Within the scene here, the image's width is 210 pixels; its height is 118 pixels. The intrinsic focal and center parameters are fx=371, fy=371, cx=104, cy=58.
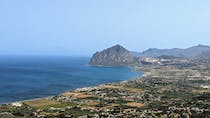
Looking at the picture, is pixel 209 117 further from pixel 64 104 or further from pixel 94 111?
pixel 64 104

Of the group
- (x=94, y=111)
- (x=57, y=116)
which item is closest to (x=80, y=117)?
(x=57, y=116)

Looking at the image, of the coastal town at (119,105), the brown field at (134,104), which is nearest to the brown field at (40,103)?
the coastal town at (119,105)

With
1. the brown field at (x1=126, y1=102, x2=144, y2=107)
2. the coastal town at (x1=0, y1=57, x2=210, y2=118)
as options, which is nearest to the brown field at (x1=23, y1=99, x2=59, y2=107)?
the coastal town at (x1=0, y1=57, x2=210, y2=118)

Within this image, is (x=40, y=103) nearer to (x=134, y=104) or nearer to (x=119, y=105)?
(x=119, y=105)

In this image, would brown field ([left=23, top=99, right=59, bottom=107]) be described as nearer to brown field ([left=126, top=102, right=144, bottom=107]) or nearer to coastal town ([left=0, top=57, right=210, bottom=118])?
coastal town ([left=0, top=57, right=210, bottom=118])

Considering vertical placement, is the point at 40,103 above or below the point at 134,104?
above

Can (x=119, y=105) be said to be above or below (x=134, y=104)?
above

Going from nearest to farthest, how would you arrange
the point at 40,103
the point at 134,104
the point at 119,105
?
the point at 119,105 → the point at 134,104 → the point at 40,103

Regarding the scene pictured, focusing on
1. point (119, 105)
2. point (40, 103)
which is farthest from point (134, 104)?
point (40, 103)

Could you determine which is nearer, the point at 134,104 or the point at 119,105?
the point at 119,105

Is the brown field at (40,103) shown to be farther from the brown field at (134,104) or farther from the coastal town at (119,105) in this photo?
the brown field at (134,104)

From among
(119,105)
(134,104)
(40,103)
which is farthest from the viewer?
(40,103)
